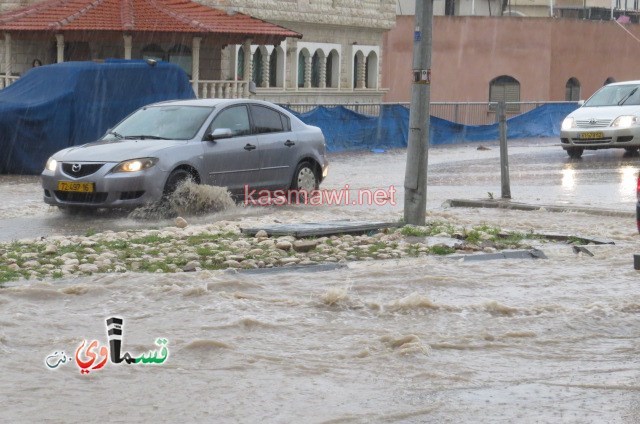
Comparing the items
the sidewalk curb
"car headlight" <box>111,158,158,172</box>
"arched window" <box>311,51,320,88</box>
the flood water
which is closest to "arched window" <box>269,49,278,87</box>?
"arched window" <box>311,51,320,88</box>

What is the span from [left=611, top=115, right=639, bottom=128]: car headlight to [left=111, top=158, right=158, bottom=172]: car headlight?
15479mm

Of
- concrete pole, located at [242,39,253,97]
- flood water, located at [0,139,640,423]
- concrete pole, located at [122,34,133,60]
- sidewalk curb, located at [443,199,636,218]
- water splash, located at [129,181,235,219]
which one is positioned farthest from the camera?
concrete pole, located at [242,39,253,97]

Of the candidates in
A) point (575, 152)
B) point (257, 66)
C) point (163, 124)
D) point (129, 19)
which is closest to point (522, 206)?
point (163, 124)

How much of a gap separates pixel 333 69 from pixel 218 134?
33994mm

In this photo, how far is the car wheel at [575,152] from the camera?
1207 inches

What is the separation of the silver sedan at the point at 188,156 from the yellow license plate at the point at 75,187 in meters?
0.01

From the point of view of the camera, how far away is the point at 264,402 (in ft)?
24.2

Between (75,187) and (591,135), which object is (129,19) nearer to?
(591,135)

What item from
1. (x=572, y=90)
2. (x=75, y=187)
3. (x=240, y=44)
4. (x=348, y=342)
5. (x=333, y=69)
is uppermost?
(x=240, y=44)

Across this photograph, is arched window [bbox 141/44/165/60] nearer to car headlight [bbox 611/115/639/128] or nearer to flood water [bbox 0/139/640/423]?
car headlight [bbox 611/115/639/128]

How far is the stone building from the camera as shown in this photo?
124 feet

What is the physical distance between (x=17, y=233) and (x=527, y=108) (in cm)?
3457

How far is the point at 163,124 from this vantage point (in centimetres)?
1833

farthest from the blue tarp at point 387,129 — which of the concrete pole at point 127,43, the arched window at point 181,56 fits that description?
the arched window at point 181,56
